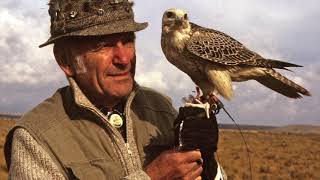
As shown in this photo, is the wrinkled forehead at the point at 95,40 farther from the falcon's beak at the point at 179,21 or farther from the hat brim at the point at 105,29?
the falcon's beak at the point at 179,21

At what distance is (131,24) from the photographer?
3.80 metres

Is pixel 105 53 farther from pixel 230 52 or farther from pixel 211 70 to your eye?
pixel 230 52

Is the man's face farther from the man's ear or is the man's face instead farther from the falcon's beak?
the falcon's beak

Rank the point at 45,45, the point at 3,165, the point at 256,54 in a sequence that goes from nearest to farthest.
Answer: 1. the point at 45,45
2. the point at 256,54
3. the point at 3,165

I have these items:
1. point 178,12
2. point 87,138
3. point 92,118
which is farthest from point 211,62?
point 87,138

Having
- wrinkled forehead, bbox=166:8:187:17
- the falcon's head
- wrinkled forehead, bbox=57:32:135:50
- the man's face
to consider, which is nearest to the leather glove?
the man's face

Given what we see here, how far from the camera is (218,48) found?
4809 mm

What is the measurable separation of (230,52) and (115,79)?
1.53 meters

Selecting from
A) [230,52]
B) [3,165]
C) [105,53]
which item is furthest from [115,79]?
[3,165]

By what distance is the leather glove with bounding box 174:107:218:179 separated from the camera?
3.47 m

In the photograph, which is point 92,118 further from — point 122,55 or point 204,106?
point 204,106

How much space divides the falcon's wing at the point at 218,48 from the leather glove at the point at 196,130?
798mm

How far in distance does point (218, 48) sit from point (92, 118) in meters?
1.57

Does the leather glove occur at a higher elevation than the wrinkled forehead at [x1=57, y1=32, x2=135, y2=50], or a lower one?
lower
